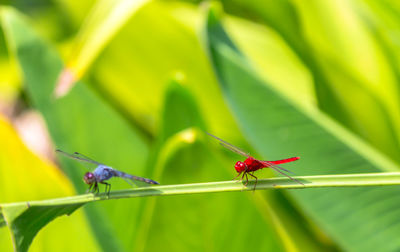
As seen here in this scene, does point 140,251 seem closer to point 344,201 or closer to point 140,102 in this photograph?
point 344,201

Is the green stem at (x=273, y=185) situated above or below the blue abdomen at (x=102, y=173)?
below

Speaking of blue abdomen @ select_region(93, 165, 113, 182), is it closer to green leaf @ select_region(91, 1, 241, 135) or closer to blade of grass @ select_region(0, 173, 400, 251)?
blade of grass @ select_region(0, 173, 400, 251)

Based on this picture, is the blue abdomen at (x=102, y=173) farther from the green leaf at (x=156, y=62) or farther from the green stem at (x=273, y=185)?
the green leaf at (x=156, y=62)

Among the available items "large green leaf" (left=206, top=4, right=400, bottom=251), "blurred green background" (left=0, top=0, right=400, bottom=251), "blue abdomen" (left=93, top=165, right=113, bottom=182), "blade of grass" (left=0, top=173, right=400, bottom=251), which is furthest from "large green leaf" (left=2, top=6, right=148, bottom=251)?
"blade of grass" (left=0, top=173, right=400, bottom=251)

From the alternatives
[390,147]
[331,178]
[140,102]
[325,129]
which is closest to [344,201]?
[325,129]

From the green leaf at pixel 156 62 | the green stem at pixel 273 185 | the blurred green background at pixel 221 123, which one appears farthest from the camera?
the green leaf at pixel 156 62

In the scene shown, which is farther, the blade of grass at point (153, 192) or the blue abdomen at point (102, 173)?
the blue abdomen at point (102, 173)

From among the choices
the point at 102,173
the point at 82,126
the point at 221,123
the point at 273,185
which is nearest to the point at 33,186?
the point at 82,126

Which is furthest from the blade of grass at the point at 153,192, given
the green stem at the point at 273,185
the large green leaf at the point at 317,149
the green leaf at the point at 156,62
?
the green leaf at the point at 156,62
